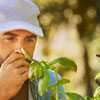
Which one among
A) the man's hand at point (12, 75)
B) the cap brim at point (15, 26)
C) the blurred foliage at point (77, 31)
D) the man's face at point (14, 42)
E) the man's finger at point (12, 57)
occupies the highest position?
the blurred foliage at point (77, 31)

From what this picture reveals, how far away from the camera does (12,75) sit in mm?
799

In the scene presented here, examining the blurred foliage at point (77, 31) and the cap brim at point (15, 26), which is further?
the blurred foliage at point (77, 31)

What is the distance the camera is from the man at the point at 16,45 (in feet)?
2.63

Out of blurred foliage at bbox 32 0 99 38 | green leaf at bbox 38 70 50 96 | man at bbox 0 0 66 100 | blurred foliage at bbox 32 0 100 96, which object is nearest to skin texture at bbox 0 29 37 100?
man at bbox 0 0 66 100

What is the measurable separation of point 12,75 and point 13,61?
0.15 ft

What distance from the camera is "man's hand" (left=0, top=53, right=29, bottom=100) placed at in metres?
0.79

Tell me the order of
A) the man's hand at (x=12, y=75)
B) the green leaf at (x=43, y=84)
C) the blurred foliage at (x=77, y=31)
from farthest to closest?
the blurred foliage at (x=77, y=31)
the man's hand at (x=12, y=75)
the green leaf at (x=43, y=84)

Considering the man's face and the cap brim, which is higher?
the cap brim

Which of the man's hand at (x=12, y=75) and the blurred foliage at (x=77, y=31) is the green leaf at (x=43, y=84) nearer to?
the man's hand at (x=12, y=75)

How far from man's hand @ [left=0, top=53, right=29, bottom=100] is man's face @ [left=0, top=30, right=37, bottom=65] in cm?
5

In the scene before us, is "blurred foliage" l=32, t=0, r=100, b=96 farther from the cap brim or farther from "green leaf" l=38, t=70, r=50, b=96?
"green leaf" l=38, t=70, r=50, b=96

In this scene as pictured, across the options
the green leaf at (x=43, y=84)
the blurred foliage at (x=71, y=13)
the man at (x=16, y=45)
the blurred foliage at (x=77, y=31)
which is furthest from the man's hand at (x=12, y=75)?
the blurred foliage at (x=71, y=13)

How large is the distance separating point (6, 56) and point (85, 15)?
15.3 ft

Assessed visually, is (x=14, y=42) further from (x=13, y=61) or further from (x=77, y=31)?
(x=77, y=31)
